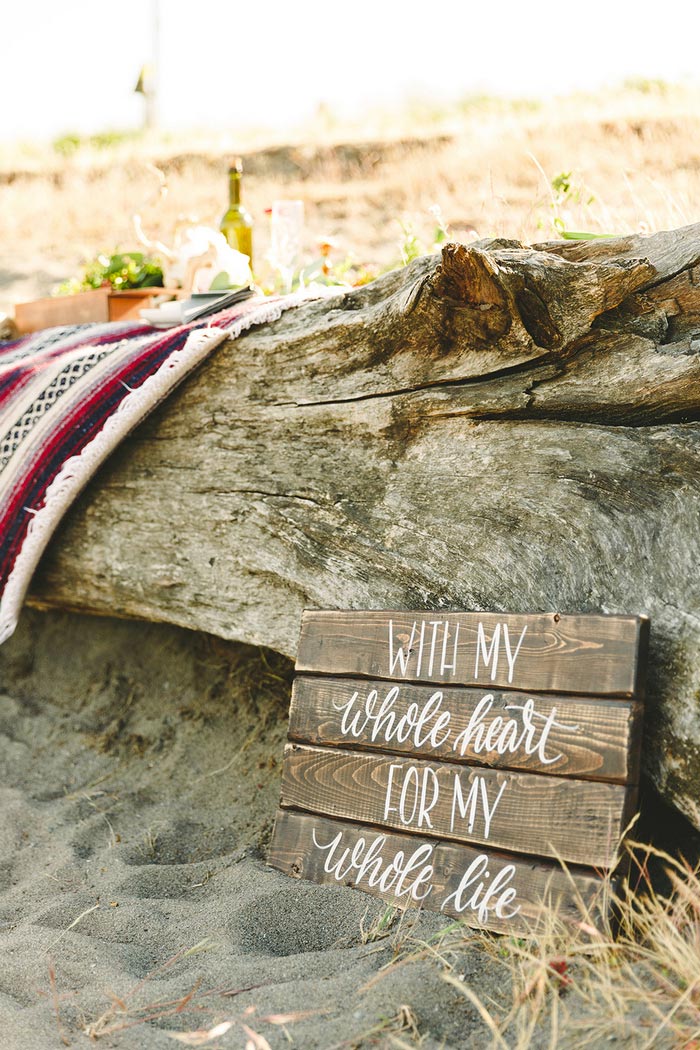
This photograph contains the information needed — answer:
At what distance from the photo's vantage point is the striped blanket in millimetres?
2787

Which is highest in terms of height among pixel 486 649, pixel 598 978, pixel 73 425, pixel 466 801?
pixel 73 425

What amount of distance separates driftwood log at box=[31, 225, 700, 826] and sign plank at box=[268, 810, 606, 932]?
30 centimetres

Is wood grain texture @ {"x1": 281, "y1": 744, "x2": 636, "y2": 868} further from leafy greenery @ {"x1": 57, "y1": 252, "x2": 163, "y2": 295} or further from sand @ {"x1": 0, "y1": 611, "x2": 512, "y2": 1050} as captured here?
leafy greenery @ {"x1": 57, "y1": 252, "x2": 163, "y2": 295}

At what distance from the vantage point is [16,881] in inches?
92.0

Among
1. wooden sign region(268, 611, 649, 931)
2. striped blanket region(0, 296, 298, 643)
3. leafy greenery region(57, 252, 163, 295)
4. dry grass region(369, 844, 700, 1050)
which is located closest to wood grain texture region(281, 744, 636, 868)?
wooden sign region(268, 611, 649, 931)

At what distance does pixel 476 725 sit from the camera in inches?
77.4

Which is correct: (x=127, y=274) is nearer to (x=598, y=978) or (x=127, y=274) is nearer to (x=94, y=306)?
(x=94, y=306)

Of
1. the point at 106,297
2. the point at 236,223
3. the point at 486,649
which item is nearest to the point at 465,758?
the point at 486,649

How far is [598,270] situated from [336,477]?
0.85 metres

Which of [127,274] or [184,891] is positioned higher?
[127,274]

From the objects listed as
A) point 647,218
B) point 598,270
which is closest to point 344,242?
point 647,218

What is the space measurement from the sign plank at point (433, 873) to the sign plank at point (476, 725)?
18cm

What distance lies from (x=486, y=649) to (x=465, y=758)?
0.76 feet

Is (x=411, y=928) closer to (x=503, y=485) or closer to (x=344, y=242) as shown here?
(x=503, y=485)
